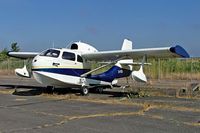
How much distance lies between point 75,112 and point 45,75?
20.1ft

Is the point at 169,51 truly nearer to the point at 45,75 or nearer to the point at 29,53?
the point at 45,75

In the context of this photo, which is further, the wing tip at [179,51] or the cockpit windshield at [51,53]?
the cockpit windshield at [51,53]

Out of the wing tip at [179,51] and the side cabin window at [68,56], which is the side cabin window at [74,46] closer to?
the side cabin window at [68,56]

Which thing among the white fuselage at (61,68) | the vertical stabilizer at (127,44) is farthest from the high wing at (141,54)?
the vertical stabilizer at (127,44)

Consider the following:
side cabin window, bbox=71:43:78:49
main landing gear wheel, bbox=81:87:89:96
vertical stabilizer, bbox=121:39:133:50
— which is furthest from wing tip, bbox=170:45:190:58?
vertical stabilizer, bbox=121:39:133:50

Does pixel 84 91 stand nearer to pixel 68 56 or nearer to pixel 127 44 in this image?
pixel 68 56

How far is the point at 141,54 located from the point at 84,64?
10.9ft

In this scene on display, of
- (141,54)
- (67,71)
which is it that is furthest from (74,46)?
(141,54)

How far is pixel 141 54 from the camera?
60.5ft

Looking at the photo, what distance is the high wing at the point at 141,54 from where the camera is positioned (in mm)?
16141

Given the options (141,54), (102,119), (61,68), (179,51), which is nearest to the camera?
(102,119)

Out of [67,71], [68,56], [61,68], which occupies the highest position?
[68,56]

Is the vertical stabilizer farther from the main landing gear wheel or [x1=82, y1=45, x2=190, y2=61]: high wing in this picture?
the main landing gear wheel

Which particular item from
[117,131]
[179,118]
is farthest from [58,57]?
[117,131]
